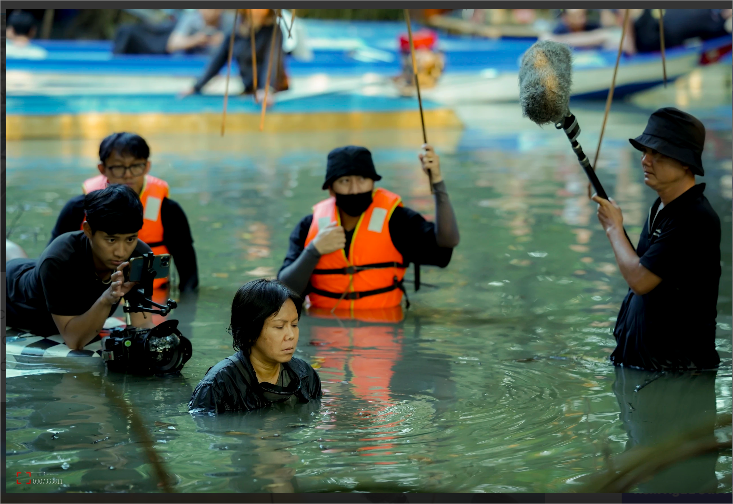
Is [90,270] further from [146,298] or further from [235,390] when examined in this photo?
[235,390]

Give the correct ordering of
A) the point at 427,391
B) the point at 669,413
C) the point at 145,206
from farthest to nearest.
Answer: the point at 145,206, the point at 427,391, the point at 669,413

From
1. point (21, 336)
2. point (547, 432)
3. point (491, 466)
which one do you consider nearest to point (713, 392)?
point (547, 432)

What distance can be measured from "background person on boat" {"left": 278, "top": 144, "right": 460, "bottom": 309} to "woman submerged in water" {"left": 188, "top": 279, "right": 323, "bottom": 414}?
1649mm

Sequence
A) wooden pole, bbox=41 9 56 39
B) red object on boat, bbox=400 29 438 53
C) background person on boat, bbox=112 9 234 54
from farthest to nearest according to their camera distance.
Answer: wooden pole, bbox=41 9 56 39
background person on boat, bbox=112 9 234 54
red object on boat, bbox=400 29 438 53

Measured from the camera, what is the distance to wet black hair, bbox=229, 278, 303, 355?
3805 millimetres

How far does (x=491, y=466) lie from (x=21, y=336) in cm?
279

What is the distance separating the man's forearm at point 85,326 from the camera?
4.40 meters

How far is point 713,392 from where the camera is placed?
14.1 feet

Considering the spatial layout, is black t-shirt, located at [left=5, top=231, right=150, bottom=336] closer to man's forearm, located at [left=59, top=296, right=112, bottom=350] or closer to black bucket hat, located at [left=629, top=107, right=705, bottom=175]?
man's forearm, located at [left=59, top=296, right=112, bottom=350]

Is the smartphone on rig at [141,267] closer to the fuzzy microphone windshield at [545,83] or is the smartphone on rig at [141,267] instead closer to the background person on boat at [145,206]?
the background person on boat at [145,206]

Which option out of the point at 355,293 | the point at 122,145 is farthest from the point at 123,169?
the point at 355,293

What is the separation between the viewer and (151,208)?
6090 mm

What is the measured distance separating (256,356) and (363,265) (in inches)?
77.0

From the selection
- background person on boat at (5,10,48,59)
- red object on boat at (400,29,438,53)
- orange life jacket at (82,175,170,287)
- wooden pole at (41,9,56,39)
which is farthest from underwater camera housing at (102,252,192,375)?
wooden pole at (41,9,56,39)
